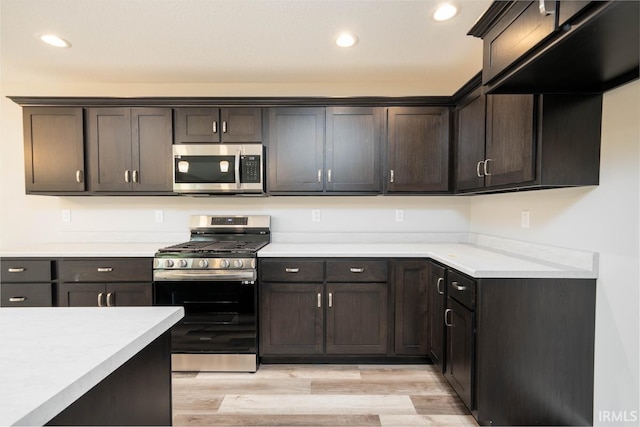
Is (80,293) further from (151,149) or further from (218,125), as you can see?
(218,125)

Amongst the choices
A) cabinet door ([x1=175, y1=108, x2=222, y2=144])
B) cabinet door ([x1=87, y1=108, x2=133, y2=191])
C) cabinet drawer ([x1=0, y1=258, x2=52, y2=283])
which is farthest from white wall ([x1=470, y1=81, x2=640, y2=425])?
cabinet drawer ([x1=0, y1=258, x2=52, y2=283])

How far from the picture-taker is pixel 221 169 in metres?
2.62

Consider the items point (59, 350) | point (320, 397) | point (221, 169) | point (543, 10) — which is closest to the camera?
Result: point (59, 350)

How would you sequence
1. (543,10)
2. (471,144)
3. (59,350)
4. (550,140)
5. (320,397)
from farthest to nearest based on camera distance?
(471,144) → (320,397) → (550,140) → (543,10) → (59,350)

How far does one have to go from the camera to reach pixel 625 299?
4.95 feet

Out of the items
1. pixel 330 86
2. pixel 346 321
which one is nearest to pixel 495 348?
pixel 346 321

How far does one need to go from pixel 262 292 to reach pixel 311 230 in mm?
826

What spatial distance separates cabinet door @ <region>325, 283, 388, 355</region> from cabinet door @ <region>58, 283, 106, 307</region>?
1.78 metres

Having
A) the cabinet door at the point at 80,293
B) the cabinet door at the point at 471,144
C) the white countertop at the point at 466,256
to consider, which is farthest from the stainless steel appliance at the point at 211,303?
the cabinet door at the point at 471,144

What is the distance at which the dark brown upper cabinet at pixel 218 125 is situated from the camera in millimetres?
2664

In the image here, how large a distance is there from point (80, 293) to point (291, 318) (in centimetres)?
166

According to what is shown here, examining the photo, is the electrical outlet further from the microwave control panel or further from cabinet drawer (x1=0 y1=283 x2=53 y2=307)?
cabinet drawer (x1=0 y1=283 x2=53 y2=307)

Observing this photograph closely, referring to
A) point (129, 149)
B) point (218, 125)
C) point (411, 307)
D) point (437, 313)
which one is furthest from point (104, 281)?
point (437, 313)

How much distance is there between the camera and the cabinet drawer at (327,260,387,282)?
8.01ft
